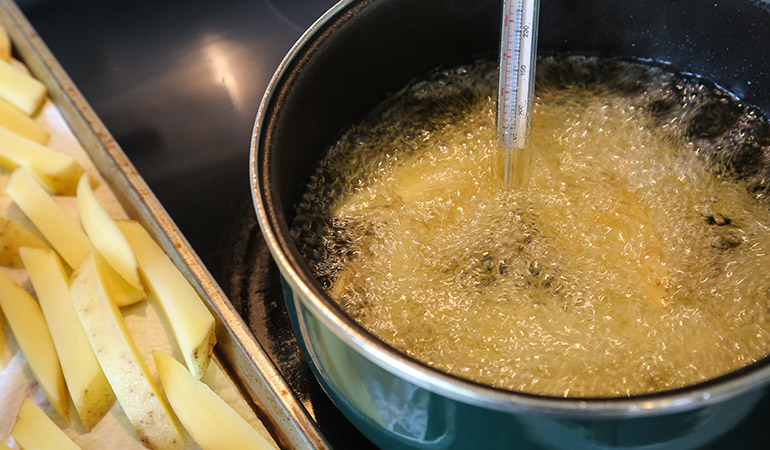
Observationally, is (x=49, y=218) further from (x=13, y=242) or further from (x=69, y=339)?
(x=69, y=339)

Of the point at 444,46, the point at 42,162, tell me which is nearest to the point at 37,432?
the point at 42,162

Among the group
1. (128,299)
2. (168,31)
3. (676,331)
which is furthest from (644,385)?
(168,31)

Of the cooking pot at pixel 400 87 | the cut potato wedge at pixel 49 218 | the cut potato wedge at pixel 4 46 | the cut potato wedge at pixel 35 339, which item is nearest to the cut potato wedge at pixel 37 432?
the cut potato wedge at pixel 35 339

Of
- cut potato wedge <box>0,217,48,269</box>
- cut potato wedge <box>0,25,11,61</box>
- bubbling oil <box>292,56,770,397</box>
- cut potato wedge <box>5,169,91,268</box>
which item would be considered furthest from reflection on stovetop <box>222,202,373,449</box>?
cut potato wedge <box>0,25,11,61</box>

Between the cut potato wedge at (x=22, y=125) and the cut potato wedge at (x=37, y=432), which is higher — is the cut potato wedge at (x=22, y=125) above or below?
above

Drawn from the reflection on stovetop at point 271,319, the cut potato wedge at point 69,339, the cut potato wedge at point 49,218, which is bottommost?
the cut potato wedge at point 69,339

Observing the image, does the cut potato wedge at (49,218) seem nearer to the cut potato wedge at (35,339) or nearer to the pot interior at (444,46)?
the cut potato wedge at (35,339)
